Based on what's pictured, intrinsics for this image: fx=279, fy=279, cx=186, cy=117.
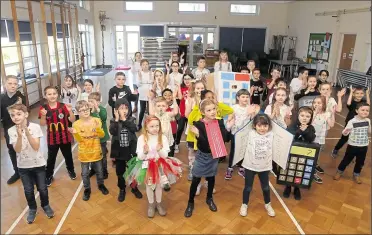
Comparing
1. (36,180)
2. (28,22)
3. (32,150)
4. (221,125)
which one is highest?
(28,22)

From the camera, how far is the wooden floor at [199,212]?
2812 millimetres

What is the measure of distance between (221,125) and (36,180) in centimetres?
196

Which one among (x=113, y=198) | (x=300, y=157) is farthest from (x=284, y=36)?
(x=113, y=198)

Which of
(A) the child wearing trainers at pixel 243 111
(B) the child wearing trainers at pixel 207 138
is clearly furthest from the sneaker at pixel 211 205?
(A) the child wearing trainers at pixel 243 111

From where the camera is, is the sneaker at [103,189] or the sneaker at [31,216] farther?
the sneaker at [103,189]

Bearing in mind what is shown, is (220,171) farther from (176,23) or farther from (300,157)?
(176,23)

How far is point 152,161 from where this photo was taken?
2807 millimetres

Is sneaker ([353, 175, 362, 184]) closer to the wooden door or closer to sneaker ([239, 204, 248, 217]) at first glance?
sneaker ([239, 204, 248, 217])

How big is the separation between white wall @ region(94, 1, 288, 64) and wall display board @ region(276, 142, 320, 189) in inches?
498

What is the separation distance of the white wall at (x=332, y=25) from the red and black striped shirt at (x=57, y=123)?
969 cm

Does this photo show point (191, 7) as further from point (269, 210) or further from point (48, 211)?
point (48, 211)

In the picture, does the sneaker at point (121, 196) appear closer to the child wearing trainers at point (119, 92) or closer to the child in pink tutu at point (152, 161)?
the child in pink tutu at point (152, 161)

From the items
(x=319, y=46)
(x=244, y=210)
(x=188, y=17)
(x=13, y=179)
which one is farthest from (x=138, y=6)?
(x=244, y=210)

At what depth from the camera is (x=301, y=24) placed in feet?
44.6
